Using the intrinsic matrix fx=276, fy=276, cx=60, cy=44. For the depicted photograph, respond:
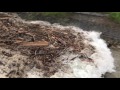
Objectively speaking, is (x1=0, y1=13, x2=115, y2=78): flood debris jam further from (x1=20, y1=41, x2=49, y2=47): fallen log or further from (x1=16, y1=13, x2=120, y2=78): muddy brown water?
(x1=16, y1=13, x2=120, y2=78): muddy brown water

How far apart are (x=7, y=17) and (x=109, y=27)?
2.80 meters

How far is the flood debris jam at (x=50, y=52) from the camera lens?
5402 mm

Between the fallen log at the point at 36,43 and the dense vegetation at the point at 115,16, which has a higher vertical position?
the dense vegetation at the point at 115,16

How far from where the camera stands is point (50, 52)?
5.97 m

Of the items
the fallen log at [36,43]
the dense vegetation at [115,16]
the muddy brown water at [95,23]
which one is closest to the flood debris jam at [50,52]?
the fallen log at [36,43]

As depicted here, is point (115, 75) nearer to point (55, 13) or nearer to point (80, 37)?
point (80, 37)

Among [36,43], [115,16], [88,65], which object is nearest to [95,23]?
[115,16]

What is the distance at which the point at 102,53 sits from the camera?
6.21 metres

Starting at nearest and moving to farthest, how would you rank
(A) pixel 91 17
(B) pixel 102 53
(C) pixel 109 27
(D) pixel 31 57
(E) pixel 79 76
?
1. (E) pixel 79 76
2. (D) pixel 31 57
3. (B) pixel 102 53
4. (C) pixel 109 27
5. (A) pixel 91 17

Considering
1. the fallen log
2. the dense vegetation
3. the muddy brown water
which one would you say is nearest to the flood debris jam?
the fallen log

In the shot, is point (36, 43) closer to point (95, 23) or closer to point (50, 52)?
point (50, 52)

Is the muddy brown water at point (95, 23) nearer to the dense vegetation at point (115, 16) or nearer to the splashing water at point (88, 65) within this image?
the dense vegetation at point (115, 16)

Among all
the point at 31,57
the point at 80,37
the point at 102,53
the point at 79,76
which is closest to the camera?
the point at 79,76

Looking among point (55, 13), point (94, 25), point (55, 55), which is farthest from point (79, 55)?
point (55, 13)
